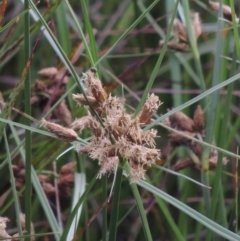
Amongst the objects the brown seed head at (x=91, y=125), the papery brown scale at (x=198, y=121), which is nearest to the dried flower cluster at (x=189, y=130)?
the papery brown scale at (x=198, y=121)

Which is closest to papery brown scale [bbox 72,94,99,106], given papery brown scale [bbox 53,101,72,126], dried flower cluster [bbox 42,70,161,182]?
dried flower cluster [bbox 42,70,161,182]

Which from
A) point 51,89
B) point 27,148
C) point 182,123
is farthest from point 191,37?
point 27,148

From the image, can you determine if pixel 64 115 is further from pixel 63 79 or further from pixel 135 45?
pixel 135 45

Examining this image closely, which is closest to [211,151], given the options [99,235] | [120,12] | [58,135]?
[58,135]

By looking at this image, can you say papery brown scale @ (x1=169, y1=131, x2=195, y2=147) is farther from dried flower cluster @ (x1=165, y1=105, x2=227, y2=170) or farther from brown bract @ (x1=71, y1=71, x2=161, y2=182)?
brown bract @ (x1=71, y1=71, x2=161, y2=182)

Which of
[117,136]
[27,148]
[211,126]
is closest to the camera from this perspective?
[117,136]

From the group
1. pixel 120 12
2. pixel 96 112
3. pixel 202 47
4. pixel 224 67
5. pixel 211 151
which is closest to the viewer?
pixel 96 112

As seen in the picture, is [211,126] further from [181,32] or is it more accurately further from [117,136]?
[117,136]
